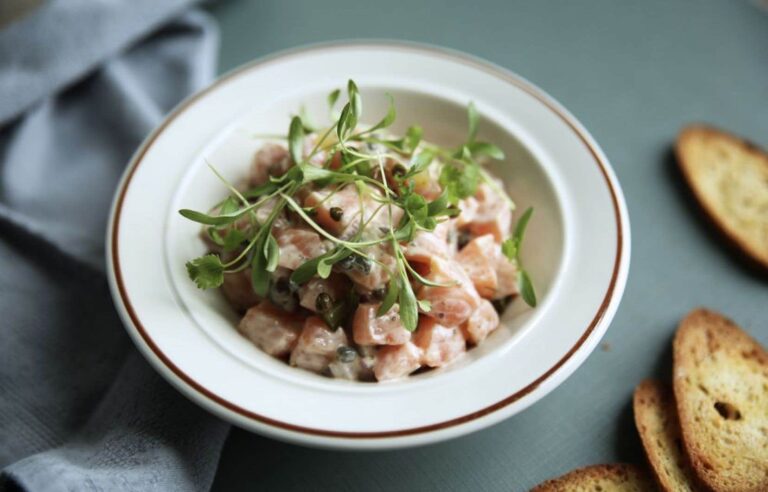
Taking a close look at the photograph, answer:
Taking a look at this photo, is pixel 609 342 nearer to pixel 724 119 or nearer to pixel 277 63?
pixel 724 119

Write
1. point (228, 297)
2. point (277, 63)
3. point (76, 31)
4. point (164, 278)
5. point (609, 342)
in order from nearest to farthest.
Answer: point (164, 278), point (228, 297), point (609, 342), point (277, 63), point (76, 31)

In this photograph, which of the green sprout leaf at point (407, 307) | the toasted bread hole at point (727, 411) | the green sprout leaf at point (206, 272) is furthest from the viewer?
the toasted bread hole at point (727, 411)

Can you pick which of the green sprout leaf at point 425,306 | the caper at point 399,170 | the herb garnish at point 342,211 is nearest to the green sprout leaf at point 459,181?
the herb garnish at point 342,211

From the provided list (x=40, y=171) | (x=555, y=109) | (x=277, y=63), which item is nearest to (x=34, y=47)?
(x=40, y=171)

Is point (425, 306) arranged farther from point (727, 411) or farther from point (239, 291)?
point (727, 411)

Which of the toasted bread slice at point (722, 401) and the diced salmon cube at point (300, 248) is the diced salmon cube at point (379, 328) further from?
the toasted bread slice at point (722, 401)

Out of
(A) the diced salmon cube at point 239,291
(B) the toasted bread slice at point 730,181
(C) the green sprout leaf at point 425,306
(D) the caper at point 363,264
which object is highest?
(B) the toasted bread slice at point 730,181
